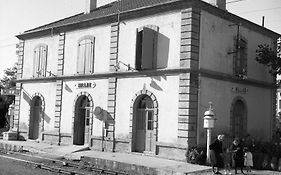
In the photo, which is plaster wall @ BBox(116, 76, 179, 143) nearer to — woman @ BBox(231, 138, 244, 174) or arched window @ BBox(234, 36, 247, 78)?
woman @ BBox(231, 138, 244, 174)

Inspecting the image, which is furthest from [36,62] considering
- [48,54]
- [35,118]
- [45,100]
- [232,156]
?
[232,156]

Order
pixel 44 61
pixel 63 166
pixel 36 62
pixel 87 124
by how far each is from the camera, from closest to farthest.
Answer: pixel 63 166
pixel 87 124
pixel 44 61
pixel 36 62

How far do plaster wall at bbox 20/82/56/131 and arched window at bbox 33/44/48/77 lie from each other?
0.75 meters

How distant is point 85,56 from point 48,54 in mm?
3598

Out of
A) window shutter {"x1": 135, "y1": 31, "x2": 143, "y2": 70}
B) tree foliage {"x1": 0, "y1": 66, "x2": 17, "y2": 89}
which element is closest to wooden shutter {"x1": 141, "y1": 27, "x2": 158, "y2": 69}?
window shutter {"x1": 135, "y1": 31, "x2": 143, "y2": 70}

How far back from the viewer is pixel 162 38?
60.2 feet

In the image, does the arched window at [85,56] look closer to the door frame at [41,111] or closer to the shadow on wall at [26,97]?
the door frame at [41,111]

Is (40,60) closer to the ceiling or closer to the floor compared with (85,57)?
closer to the ceiling

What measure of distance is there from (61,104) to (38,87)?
2715mm

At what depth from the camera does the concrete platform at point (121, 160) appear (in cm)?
1488

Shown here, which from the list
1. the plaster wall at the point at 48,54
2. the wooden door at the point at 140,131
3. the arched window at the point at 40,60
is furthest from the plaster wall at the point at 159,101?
the arched window at the point at 40,60

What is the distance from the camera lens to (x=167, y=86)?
58.6 feet

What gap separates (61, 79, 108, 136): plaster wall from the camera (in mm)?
20734

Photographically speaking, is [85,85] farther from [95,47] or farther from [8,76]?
[8,76]
